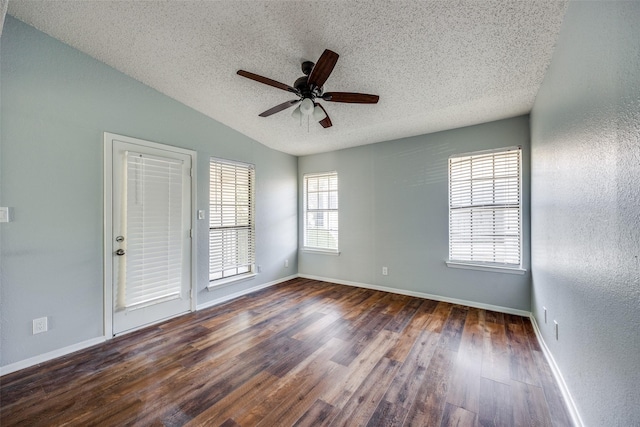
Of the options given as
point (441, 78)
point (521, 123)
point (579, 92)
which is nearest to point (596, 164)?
point (579, 92)

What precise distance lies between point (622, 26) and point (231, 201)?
4.08 metres

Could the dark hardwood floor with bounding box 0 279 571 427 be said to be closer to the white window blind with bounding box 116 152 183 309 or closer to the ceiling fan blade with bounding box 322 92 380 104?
the white window blind with bounding box 116 152 183 309

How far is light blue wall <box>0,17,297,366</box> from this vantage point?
2.19 metres

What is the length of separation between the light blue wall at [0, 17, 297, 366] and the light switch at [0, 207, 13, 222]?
35 mm

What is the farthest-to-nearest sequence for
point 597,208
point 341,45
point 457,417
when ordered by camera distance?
point 341,45
point 457,417
point 597,208

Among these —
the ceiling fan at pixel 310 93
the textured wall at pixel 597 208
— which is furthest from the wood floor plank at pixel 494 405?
the ceiling fan at pixel 310 93

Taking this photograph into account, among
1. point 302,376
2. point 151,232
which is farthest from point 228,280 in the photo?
point 302,376

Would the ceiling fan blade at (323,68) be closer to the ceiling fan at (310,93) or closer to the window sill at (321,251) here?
the ceiling fan at (310,93)

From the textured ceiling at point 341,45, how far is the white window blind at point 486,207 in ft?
2.02

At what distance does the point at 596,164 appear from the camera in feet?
4.35

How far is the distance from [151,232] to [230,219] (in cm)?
119

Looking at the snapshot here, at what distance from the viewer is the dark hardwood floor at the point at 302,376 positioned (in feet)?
5.52

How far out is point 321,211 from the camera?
5.09 metres

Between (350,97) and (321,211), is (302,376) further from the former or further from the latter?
(321,211)
